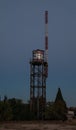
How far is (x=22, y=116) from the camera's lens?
335 ft

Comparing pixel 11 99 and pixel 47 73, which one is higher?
pixel 47 73

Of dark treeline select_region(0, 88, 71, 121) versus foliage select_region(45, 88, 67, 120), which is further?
foliage select_region(45, 88, 67, 120)

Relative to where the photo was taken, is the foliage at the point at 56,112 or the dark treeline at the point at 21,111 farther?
the foliage at the point at 56,112

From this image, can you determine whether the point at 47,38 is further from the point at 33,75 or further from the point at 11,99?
the point at 11,99

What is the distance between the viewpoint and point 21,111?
102 meters

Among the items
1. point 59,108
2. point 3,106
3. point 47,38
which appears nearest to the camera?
point 3,106

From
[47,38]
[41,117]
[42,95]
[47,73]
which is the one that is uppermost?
[47,38]

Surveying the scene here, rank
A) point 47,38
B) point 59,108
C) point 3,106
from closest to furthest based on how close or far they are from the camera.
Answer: point 3,106, point 47,38, point 59,108

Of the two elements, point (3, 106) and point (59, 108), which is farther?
point (59, 108)

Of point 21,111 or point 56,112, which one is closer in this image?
point 21,111

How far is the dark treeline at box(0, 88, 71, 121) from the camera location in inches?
3762

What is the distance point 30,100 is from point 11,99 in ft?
19.8

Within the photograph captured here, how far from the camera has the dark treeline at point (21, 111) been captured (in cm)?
9556

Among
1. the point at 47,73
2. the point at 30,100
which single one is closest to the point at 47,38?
the point at 47,73
